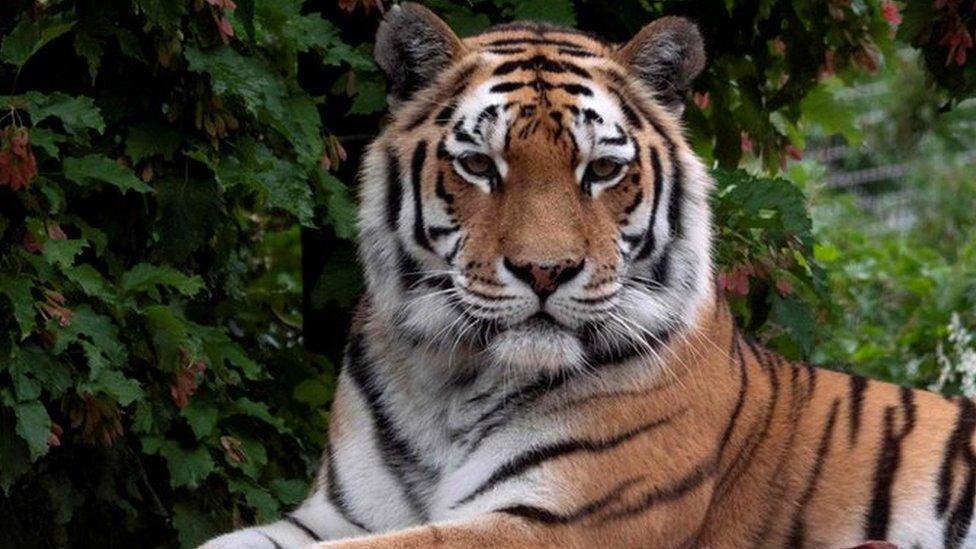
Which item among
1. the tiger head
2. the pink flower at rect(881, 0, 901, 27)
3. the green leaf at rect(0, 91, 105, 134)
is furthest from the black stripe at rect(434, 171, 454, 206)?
the pink flower at rect(881, 0, 901, 27)

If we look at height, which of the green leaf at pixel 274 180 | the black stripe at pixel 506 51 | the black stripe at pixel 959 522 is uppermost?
the black stripe at pixel 506 51

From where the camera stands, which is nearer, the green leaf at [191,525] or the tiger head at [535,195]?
the tiger head at [535,195]

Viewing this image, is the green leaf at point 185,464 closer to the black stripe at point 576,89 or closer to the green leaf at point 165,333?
the green leaf at point 165,333

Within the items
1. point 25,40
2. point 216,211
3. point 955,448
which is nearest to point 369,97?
point 216,211

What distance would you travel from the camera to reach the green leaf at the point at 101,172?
3963 mm

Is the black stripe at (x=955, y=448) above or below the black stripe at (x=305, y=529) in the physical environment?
below

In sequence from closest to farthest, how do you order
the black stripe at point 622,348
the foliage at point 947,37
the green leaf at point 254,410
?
1. the black stripe at point 622,348
2. the green leaf at point 254,410
3. the foliage at point 947,37

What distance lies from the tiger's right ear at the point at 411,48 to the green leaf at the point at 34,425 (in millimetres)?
939

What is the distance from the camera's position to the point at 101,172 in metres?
3.98

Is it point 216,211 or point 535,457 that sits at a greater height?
point 216,211

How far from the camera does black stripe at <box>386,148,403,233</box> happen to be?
3.89 metres

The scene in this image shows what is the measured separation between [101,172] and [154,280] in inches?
10.3

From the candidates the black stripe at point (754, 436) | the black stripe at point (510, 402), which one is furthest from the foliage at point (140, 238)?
the black stripe at point (754, 436)

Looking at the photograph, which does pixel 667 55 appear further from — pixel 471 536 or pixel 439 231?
pixel 471 536
